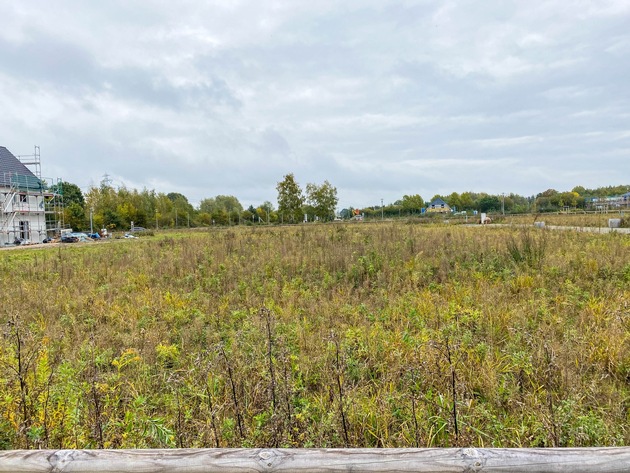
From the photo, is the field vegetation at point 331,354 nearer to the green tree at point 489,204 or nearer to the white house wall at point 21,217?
the white house wall at point 21,217

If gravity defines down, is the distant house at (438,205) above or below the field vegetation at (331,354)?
above

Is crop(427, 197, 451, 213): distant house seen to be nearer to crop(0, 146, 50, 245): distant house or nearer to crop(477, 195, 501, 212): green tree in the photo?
crop(477, 195, 501, 212): green tree

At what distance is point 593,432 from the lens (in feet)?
8.23

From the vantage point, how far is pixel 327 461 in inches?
63.9

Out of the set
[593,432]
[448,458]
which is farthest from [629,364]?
[448,458]

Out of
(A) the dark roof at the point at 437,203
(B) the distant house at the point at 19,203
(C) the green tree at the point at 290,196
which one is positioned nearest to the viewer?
(B) the distant house at the point at 19,203

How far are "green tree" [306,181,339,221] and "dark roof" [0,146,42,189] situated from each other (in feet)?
115

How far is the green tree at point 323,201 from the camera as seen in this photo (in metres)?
56.4

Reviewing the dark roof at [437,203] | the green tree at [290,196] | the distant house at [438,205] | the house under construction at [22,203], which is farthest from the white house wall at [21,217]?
the dark roof at [437,203]

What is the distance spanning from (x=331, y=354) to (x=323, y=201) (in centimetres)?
5268

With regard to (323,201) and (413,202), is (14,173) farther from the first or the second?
(413,202)

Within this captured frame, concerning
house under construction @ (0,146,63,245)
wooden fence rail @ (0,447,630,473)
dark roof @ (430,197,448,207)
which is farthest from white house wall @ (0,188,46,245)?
dark roof @ (430,197,448,207)

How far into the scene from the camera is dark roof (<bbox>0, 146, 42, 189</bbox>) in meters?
35.1

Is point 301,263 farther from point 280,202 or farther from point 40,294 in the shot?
point 280,202
